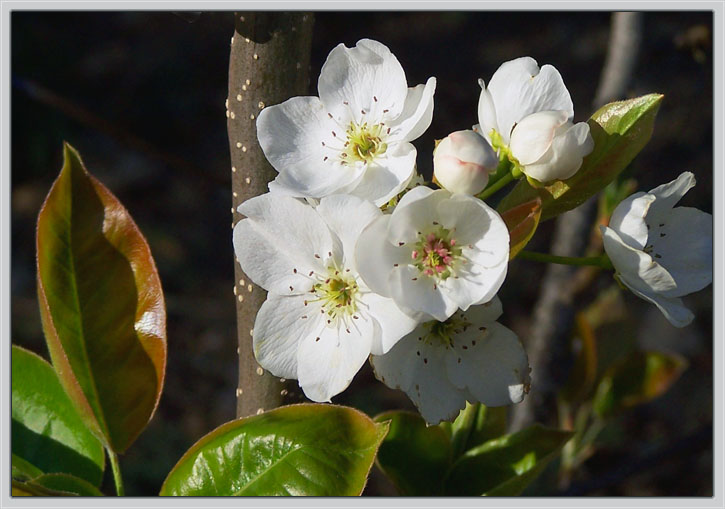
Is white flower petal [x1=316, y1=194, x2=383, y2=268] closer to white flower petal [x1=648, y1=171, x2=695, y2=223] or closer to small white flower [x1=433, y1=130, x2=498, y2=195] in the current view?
small white flower [x1=433, y1=130, x2=498, y2=195]

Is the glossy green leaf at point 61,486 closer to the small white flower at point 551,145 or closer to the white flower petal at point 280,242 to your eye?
the white flower petal at point 280,242

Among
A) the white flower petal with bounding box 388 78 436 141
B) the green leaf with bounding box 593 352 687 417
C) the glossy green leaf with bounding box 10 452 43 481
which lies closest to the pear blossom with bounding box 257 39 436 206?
the white flower petal with bounding box 388 78 436 141

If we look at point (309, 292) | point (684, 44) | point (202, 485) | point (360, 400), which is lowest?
point (360, 400)

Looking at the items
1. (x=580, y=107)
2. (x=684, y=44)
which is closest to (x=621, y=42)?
(x=684, y=44)

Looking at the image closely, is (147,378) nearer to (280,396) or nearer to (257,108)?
(280,396)

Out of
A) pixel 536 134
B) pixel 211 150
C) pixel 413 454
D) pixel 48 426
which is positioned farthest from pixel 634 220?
pixel 211 150

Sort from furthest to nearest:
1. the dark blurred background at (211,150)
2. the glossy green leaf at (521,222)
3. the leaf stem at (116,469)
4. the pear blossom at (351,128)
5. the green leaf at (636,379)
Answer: the dark blurred background at (211,150), the green leaf at (636,379), the leaf stem at (116,469), the pear blossom at (351,128), the glossy green leaf at (521,222)

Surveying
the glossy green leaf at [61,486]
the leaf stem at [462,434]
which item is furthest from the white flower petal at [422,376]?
the glossy green leaf at [61,486]
